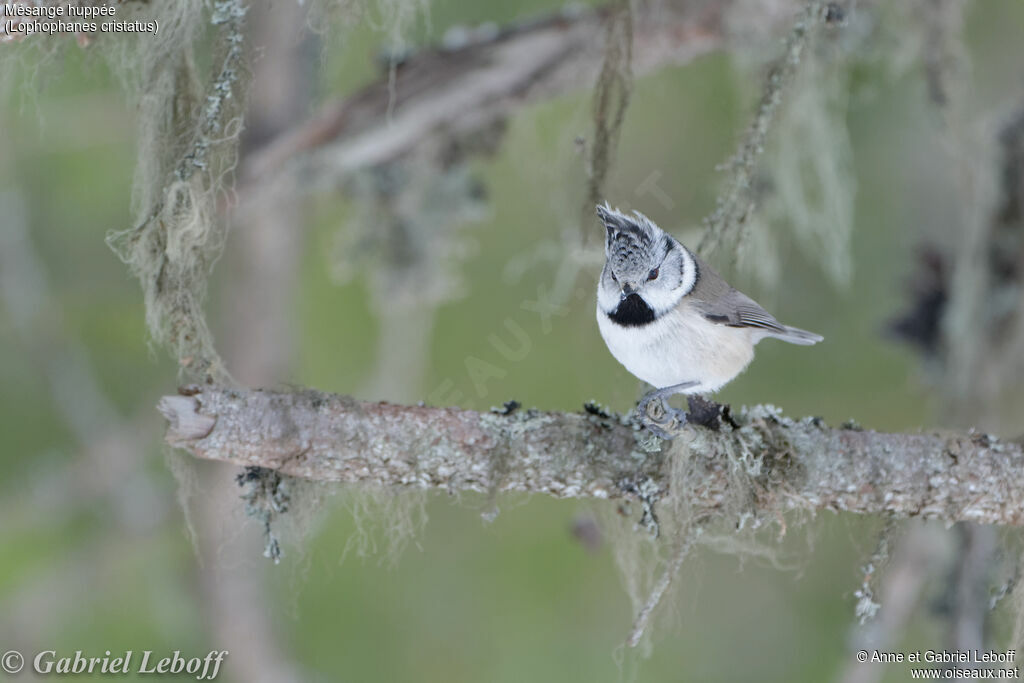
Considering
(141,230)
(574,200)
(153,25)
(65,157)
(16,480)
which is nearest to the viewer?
(141,230)

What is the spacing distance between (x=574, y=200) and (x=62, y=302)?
219 centimetres

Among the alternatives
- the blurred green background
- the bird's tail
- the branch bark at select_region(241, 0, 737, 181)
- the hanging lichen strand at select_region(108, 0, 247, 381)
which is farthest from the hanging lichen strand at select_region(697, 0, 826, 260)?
the blurred green background

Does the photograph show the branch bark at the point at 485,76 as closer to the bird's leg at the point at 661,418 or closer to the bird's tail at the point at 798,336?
the bird's tail at the point at 798,336

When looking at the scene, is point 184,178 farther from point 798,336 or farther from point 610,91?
point 798,336

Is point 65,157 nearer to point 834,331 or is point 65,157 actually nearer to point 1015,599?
point 834,331

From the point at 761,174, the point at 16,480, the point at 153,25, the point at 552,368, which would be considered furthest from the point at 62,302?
the point at 761,174

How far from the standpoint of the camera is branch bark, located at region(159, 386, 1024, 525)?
1438 millimetres

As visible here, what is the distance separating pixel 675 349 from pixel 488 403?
1415 millimetres

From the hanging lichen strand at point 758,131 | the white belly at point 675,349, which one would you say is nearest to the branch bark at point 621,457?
the white belly at point 675,349

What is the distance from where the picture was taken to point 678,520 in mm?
1477

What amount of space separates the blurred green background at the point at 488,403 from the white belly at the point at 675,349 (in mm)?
1342

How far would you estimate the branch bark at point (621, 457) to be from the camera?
144 centimetres

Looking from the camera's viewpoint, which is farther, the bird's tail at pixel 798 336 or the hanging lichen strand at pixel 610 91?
the bird's tail at pixel 798 336

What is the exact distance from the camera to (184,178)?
146 centimetres
